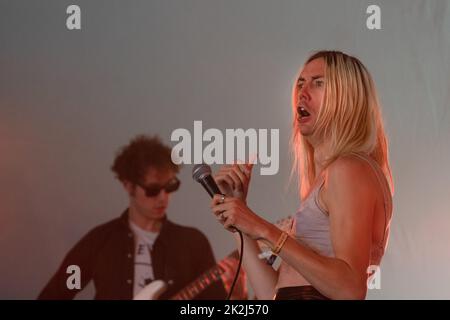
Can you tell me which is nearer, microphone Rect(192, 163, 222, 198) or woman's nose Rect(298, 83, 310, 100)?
microphone Rect(192, 163, 222, 198)

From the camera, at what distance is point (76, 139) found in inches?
130

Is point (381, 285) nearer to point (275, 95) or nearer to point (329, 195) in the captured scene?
point (275, 95)

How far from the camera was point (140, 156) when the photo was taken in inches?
129

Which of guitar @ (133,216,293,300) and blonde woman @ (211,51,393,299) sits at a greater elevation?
blonde woman @ (211,51,393,299)

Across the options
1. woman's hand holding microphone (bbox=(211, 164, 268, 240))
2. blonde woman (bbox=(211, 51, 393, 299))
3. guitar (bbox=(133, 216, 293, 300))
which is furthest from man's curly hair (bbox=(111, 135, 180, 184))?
woman's hand holding microphone (bbox=(211, 164, 268, 240))

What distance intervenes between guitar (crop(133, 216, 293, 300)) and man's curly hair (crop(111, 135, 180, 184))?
46 centimetres

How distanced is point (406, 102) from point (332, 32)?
44 cm

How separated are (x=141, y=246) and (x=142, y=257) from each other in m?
0.05

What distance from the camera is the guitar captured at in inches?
127

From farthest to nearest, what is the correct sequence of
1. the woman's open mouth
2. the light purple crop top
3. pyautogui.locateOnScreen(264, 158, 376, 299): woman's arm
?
the woman's open mouth → the light purple crop top → pyautogui.locateOnScreen(264, 158, 376, 299): woman's arm

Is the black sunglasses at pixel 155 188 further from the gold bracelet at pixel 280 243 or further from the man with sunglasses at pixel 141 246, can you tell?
the gold bracelet at pixel 280 243

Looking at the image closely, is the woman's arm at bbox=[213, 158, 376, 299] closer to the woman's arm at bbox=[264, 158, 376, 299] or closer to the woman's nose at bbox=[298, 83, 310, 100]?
the woman's arm at bbox=[264, 158, 376, 299]

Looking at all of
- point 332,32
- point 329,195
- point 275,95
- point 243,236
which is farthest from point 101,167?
point 329,195

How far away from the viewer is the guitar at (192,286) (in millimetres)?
3232
